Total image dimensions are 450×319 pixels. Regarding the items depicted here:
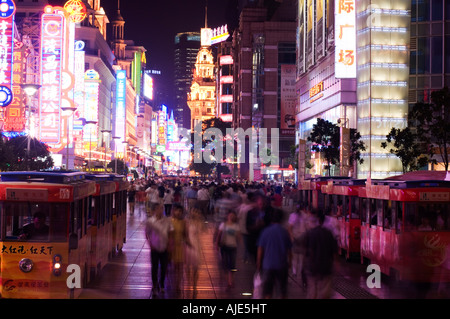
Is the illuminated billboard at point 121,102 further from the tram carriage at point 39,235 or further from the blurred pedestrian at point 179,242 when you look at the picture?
the tram carriage at point 39,235

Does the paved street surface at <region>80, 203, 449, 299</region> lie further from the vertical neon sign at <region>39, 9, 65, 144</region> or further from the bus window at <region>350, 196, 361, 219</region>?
the vertical neon sign at <region>39, 9, 65, 144</region>

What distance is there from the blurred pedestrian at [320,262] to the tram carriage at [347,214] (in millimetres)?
8325

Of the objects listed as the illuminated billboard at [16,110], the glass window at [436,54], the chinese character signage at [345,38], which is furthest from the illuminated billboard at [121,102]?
the glass window at [436,54]

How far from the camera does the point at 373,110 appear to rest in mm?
60156

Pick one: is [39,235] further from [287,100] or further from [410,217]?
[287,100]

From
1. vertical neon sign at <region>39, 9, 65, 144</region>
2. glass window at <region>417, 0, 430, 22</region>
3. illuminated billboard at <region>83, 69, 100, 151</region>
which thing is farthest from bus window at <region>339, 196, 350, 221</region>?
illuminated billboard at <region>83, 69, 100, 151</region>

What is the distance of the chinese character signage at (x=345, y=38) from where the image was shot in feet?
195

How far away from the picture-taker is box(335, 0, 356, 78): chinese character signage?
59.4m

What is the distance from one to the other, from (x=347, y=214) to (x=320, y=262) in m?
9.65

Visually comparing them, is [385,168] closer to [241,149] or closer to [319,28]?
[319,28]

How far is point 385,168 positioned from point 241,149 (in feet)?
205

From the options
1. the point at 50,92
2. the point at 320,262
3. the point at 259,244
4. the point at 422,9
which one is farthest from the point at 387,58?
the point at 259,244

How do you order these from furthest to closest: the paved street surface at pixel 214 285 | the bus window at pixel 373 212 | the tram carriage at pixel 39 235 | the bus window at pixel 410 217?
the bus window at pixel 373 212 → the bus window at pixel 410 217 → the paved street surface at pixel 214 285 → the tram carriage at pixel 39 235
